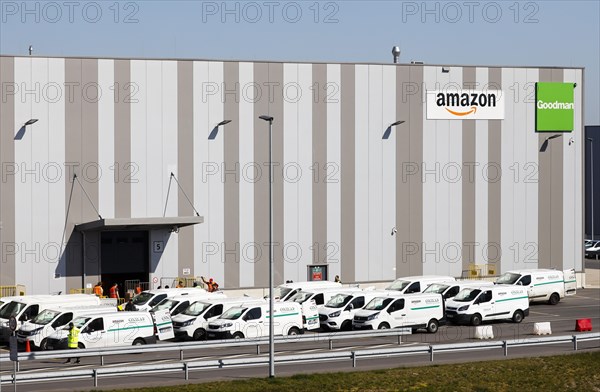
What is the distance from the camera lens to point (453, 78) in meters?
59.9

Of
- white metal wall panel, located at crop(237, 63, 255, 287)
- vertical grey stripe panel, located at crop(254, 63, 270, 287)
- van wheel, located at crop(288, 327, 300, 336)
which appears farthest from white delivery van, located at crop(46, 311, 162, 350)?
vertical grey stripe panel, located at crop(254, 63, 270, 287)

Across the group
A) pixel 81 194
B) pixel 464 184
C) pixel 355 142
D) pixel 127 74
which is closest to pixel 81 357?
pixel 81 194

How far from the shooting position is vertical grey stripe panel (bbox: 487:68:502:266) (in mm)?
60469

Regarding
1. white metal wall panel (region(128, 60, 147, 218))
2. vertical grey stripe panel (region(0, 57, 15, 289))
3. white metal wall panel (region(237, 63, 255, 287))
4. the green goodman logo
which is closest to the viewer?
vertical grey stripe panel (region(0, 57, 15, 289))

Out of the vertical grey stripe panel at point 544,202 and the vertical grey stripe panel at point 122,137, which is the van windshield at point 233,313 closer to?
the vertical grey stripe panel at point 122,137

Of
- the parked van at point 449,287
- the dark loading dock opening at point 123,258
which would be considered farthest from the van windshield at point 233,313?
the dark loading dock opening at point 123,258

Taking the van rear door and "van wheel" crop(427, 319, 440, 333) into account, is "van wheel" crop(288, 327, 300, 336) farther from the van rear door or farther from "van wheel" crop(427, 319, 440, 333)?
the van rear door

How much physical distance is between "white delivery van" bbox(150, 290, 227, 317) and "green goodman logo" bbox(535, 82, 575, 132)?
26.1 meters

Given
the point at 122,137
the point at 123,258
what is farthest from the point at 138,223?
the point at 122,137

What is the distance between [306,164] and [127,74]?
423 inches

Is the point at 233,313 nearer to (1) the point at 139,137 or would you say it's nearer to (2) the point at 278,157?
(1) the point at 139,137

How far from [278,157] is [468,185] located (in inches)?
458

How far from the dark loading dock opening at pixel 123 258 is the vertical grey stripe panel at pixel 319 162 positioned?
9210 mm

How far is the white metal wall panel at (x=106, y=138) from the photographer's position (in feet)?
173
